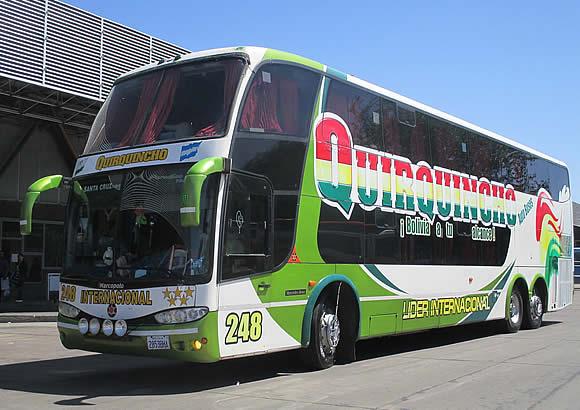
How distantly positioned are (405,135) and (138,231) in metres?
5.63

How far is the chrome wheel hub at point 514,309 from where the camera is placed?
1636 centimetres

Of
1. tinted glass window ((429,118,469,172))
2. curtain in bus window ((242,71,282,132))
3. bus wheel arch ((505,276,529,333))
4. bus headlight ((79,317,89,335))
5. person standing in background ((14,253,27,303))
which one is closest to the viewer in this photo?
→ bus headlight ((79,317,89,335))

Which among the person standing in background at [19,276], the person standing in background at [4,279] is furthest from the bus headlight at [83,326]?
the person standing in background at [19,276]

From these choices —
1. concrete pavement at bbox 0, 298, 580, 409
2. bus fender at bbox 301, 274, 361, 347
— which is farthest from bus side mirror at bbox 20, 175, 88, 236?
bus fender at bbox 301, 274, 361, 347

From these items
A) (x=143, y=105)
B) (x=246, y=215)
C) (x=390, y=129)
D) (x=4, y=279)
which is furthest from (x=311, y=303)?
(x=4, y=279)

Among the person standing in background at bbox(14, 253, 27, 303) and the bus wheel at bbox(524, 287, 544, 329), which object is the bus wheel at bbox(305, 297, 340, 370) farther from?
the person standing in background at bbox(14, 253, 27, 303)

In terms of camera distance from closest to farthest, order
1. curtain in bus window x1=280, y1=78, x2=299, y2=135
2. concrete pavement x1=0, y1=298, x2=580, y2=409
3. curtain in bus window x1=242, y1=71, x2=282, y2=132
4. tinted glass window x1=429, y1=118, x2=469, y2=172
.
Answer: concrete pavement x1=0, y1=298, x2=580, y2=409
curtain in bus window x1=242, y1=71, x2=282, y2=132
curtain in bus window x1=280, y1=78, x2=299, y2=135
tinted glass window x1=429, y1=118, x2=469, y2=172

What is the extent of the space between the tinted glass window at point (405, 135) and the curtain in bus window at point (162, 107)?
13.0ft

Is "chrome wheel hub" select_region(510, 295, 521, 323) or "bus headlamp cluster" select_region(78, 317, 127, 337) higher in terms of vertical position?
"bus headlamp cluster" select_region(78, 317, 127, 337)

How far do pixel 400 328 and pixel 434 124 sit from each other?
4025 millimetres

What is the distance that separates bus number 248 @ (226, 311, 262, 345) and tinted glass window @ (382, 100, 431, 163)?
170 inches

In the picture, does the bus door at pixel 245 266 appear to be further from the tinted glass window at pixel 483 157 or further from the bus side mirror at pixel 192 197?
the tinted glass window at pixel 483 157

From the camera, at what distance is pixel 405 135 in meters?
12.4

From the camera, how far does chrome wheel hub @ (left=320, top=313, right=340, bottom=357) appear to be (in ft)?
33.4
